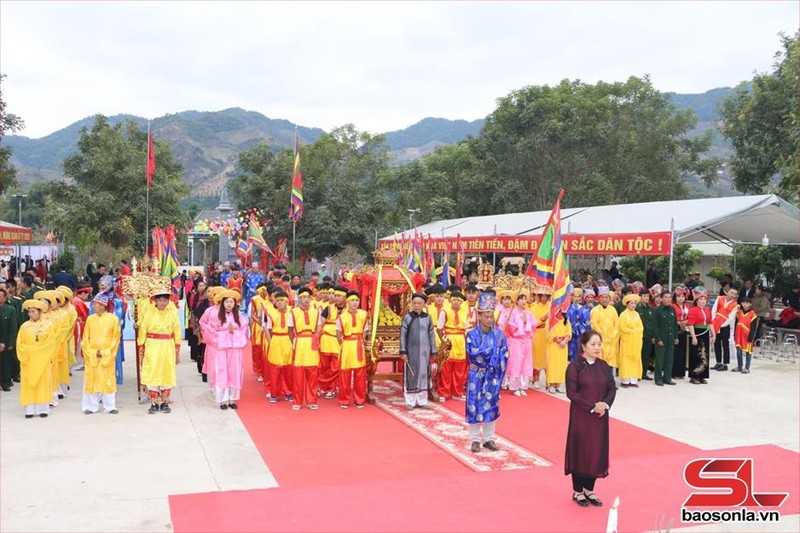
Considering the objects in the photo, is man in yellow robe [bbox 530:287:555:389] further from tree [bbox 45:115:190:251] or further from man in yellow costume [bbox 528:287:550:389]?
tree [bbox 45:115:190:251]

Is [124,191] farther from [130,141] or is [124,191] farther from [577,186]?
[577,186]

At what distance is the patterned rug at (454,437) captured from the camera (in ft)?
22.7

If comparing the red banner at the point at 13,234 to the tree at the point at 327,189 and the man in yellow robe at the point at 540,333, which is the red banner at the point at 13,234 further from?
the man in yellow robe at the point at 540,333

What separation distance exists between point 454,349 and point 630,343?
9.96 feet

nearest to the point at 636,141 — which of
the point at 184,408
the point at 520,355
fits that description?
the point at 520,355

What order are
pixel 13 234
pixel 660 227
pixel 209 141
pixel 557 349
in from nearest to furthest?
pixel 557 349 → pixel 660 227 → pixel 13 234 → pixel 209 141

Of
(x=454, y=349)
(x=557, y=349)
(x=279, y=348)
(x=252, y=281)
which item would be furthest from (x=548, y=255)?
(x=252, y=281)

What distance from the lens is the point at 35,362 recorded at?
8578mm

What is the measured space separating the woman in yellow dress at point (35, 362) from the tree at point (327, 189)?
20767 millimetres

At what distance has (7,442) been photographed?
748cm

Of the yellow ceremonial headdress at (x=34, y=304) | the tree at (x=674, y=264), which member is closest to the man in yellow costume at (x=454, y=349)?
the yellow ceremonial headdress at (x=34, y=304)

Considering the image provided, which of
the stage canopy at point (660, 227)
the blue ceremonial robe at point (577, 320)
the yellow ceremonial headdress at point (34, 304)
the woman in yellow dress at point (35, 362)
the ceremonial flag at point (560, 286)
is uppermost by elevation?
the stage canopy at point (660, 227)

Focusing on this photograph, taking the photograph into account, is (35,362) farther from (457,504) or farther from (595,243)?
(595,243)

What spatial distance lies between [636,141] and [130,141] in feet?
73.5
